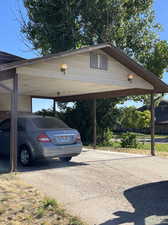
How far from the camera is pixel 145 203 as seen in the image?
5.88 m

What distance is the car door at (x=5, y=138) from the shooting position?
9992mm

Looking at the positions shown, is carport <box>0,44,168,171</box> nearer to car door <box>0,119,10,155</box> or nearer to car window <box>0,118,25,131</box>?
car window <box>0,118,25,131</box>

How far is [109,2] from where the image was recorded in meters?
22.0

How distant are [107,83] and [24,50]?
47.8 feet

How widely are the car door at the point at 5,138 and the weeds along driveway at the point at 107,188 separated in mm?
1237

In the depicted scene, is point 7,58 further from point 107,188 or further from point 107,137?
point 107,137

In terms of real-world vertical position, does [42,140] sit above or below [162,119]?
below

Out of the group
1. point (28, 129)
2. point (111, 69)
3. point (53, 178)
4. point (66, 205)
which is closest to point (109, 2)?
point (111, 69)

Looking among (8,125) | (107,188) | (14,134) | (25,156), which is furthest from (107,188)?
(8,125)

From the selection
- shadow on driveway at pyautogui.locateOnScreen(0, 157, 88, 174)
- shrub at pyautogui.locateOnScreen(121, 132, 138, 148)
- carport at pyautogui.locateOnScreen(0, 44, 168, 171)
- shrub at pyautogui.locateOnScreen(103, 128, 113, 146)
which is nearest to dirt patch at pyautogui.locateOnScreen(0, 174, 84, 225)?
shadow on driveway at pyautogui.locateOnScreen(0, 157, 88, 174)

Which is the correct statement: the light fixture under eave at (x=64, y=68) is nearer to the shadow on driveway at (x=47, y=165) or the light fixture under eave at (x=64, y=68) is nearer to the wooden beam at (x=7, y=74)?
the wooden beam at (x=7, y=74)

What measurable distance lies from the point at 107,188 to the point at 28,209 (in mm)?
2187

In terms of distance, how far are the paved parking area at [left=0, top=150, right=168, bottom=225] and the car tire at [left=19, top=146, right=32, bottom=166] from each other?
31cm

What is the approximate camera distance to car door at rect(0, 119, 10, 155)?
393 inches
